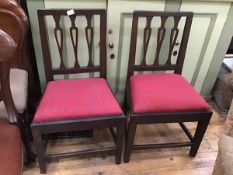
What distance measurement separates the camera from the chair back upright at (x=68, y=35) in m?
1.29

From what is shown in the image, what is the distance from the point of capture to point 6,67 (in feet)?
2.85

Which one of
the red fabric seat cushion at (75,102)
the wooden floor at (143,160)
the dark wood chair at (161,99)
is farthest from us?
the wooden floor at (143,160)

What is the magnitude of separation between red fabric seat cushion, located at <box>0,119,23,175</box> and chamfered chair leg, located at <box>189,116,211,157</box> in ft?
3.25

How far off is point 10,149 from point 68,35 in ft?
2.71

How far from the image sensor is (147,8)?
4.83 feet

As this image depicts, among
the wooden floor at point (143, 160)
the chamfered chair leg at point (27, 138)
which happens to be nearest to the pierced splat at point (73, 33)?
the chamfered chair leg at point (27, 138)

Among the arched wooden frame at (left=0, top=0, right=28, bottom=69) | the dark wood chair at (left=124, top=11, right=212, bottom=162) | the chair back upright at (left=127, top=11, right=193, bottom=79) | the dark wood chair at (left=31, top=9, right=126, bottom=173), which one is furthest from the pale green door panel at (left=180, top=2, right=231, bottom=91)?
the arched wooden frame at (left=0, top=0, right=28, bottom=69)

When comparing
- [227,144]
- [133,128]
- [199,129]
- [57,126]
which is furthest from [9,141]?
[199,129]

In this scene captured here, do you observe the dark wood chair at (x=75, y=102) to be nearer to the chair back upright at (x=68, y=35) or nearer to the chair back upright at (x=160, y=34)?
the chair back upright at (x=68, y=35)

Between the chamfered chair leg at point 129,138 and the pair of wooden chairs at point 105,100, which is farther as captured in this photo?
the chamfered chair leg at point 129,138

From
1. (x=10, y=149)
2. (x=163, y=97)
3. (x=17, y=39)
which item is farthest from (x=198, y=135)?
(x=17, y=39)

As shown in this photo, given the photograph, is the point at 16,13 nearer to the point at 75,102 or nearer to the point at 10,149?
the point at 75,102

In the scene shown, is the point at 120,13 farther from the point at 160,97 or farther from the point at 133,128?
the point at 133,128

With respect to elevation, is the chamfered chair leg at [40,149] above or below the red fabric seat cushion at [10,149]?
below
